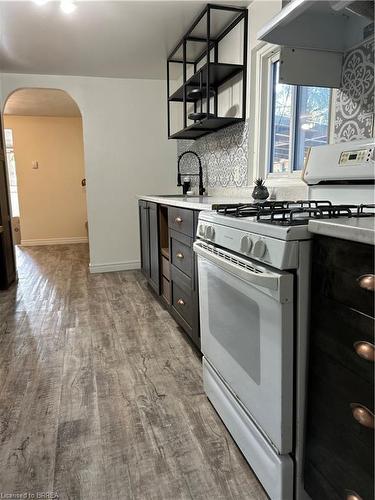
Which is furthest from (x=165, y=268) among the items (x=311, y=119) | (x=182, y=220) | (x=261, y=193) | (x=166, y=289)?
(x=311, y=119)

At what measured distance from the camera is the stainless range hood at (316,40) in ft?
4.46

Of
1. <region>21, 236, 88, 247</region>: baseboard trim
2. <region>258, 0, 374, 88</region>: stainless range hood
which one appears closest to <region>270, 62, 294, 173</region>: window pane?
<region>258, 0, 374, 88</region>: stainless range hood

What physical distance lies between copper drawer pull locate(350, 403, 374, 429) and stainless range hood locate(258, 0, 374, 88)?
1.28 meters

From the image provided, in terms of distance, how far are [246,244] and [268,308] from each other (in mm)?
221

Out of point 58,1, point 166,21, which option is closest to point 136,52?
point 166,21

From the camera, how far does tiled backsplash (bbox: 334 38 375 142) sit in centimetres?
135

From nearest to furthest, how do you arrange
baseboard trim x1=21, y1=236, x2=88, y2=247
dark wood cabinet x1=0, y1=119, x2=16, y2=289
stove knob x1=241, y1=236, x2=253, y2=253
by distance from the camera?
1. stove knob x1=241, y1=236, x2=253, y2=253
2. dark wood cabinet x1=0, y1=119, x2=16, y2=289
3. baseboard trim x1=21, y1=236, x2=88, y2=247

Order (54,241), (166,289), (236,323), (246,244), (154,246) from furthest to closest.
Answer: (54,241) < (154,246) < (166,289) < (236,323) < (246,244)

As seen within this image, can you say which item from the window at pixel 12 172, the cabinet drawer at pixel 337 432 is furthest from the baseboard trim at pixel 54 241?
the cabinet drawer at pixel 337 432

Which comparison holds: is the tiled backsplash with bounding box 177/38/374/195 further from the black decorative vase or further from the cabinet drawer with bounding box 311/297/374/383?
the cabinet drawer with bounding box 311/297/374/383

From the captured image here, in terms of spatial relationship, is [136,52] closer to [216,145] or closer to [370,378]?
[216,145]

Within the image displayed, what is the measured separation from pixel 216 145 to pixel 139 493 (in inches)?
101

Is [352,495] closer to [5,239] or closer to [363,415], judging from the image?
[363,415]

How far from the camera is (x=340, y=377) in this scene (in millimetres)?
844
